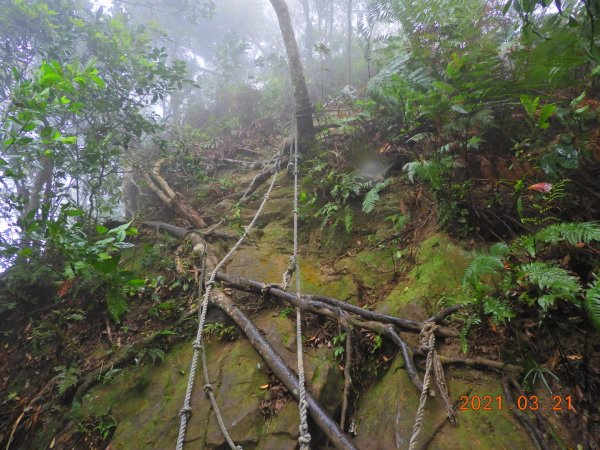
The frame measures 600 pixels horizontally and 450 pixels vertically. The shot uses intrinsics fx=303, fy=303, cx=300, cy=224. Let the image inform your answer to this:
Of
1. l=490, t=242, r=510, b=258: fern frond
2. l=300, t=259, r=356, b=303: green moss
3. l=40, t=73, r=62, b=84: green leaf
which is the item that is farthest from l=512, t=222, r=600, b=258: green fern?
l=40, t=73, r=62, b=84: green leaf

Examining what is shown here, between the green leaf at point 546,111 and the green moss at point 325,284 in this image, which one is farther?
the green moss at point 325,284

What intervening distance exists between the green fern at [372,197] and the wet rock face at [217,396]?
1.78 meters

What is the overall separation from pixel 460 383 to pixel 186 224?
5.21 meters

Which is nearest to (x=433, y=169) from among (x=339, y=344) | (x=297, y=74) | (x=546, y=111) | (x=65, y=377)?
(x=546, y=111)

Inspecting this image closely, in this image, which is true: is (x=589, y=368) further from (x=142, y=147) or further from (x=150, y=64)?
(x=142, y=147)

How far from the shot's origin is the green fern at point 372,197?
3959mm

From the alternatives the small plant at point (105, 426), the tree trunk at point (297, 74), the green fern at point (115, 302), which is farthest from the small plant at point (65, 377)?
the tree trunk at point (297, 74)

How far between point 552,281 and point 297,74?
19.9ft

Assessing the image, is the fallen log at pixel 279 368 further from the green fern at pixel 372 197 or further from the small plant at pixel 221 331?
the green fern at pixel 372 197

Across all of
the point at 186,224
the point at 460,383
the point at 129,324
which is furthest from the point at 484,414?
the point at 186,224

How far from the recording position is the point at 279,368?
266 cm

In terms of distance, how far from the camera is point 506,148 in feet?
10.8

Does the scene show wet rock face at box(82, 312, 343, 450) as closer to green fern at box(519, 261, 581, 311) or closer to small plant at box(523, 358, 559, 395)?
small plant at box(523, 358, 559, 395)

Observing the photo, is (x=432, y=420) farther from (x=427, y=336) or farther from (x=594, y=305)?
(x=594, y=305)
